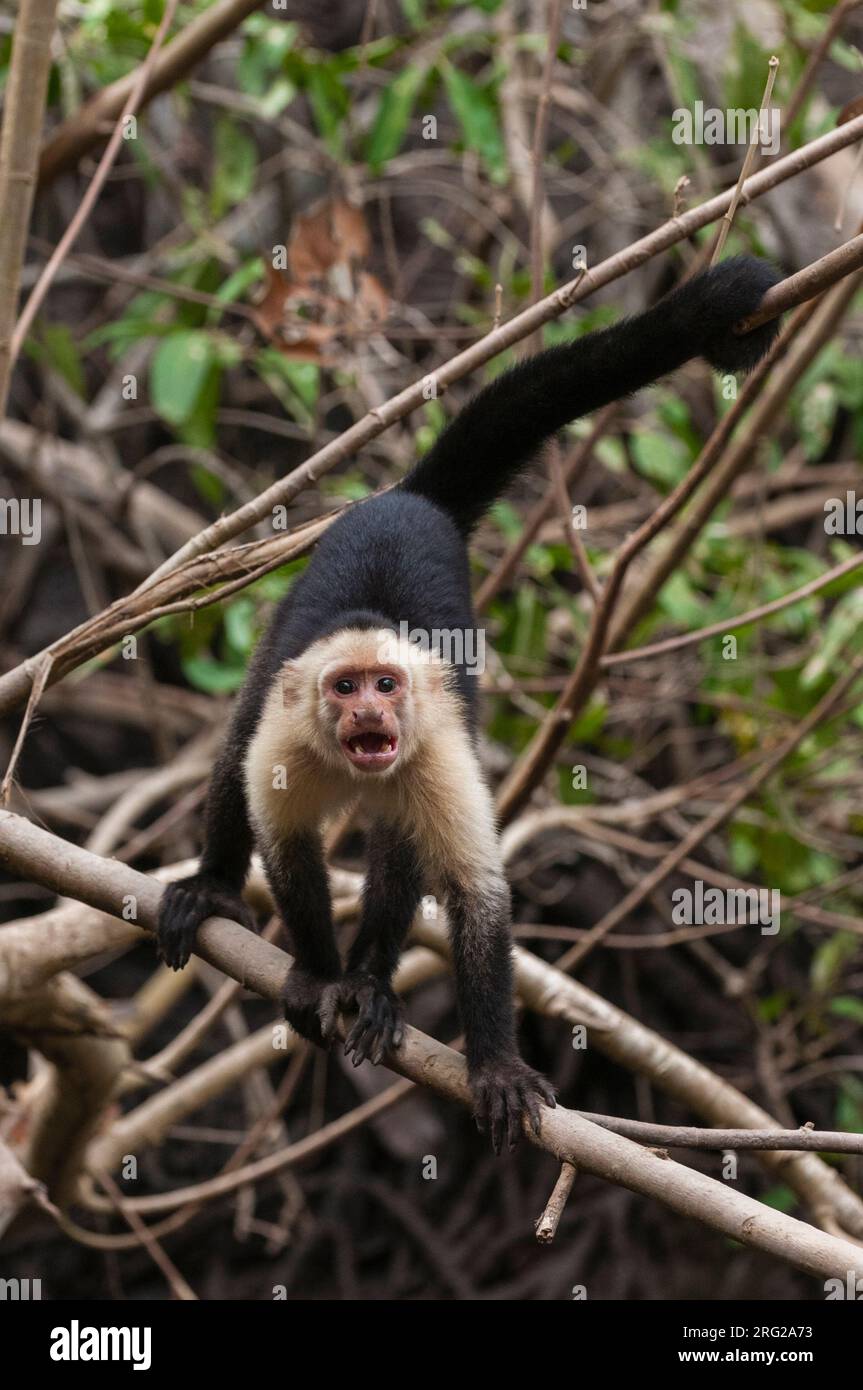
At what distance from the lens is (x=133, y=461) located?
803 centimetres

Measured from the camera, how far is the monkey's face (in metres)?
3.00

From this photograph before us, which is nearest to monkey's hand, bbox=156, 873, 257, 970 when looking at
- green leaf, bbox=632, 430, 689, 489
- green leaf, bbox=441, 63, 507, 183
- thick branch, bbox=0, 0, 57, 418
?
thick branch, bbox=0, 0, 57, 418

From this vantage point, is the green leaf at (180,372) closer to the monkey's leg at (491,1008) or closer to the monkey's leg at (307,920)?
the monkey's leg at (307,920)

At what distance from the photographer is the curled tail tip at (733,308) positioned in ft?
9.41

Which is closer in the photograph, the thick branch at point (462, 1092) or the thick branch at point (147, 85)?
the thick branch at point (462, 1092)

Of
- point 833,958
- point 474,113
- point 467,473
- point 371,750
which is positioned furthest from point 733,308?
point 833,958

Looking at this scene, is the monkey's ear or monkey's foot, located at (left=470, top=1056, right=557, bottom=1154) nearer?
monkey's foot, located at (left=470, top=1056, right=557, bottom=1154)

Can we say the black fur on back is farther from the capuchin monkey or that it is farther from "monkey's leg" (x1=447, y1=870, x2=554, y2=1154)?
"monkey's leg" (x1=447, y1=870, x2=554, y2=1154)

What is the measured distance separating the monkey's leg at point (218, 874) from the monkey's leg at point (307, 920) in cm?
20

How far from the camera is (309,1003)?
9.96 feet

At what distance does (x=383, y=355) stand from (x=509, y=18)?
7.60ft

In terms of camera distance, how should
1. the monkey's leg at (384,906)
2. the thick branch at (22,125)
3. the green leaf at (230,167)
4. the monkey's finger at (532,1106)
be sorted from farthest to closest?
the green leaf at (230,167) → the thick branch at (22,125) → the monkey's leg at (384,906) → the monkey's finger at (532,1106)

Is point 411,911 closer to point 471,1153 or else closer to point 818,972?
point 818,972

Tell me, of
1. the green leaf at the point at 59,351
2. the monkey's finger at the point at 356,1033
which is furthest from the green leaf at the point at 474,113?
the monkey's finger at the point at 356,1033
